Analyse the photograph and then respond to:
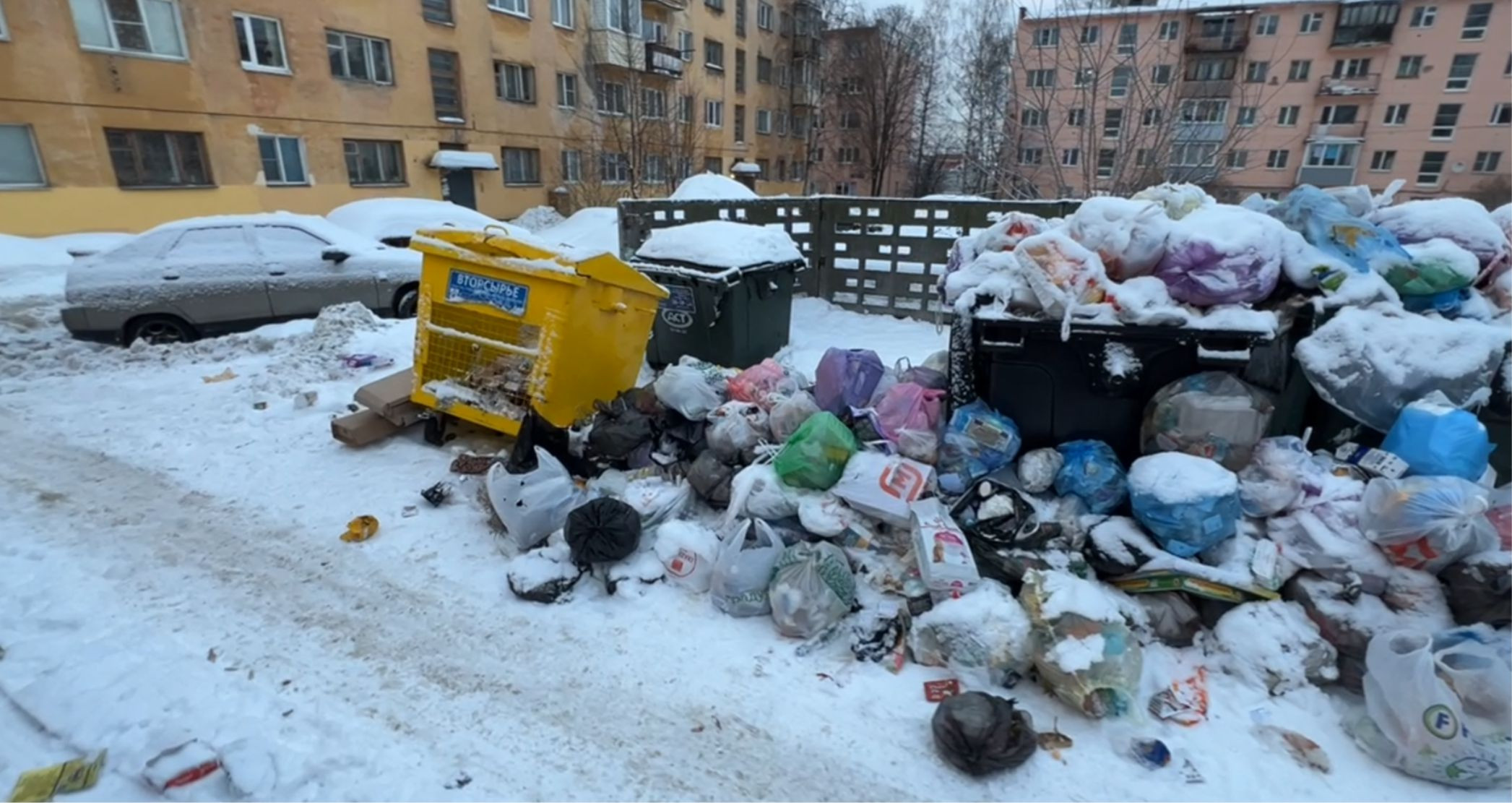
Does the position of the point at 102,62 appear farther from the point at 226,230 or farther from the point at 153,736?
the point at 153,736

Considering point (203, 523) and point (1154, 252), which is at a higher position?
point (1154, 252)

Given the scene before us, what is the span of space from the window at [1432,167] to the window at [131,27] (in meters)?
40.6

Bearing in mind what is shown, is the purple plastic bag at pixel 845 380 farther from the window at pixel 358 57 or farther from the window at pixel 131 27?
the window at pixel 358 57

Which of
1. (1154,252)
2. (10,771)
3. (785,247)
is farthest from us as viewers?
(785,247)

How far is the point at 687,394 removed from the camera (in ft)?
11.7

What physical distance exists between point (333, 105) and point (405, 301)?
11271mm

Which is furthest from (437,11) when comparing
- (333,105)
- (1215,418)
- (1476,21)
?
(1476,21)

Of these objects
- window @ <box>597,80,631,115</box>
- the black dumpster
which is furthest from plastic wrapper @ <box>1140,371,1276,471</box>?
window @ <box>597,80,631,115</box>

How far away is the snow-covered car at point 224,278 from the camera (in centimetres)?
583

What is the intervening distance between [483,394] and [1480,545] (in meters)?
4.07

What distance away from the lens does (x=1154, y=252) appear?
279cm

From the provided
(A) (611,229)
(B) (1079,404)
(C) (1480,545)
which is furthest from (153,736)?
(A) (611,229)

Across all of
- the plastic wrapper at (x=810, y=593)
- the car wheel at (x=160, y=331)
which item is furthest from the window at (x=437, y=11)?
the plastic wrapper at (x=810, y=593)

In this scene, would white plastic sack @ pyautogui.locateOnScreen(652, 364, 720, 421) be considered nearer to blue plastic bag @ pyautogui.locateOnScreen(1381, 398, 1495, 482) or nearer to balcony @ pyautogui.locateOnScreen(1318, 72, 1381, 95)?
blue plastic bag @ pyautogui.locateOnScreen(1381, 398, 1495, 482)
